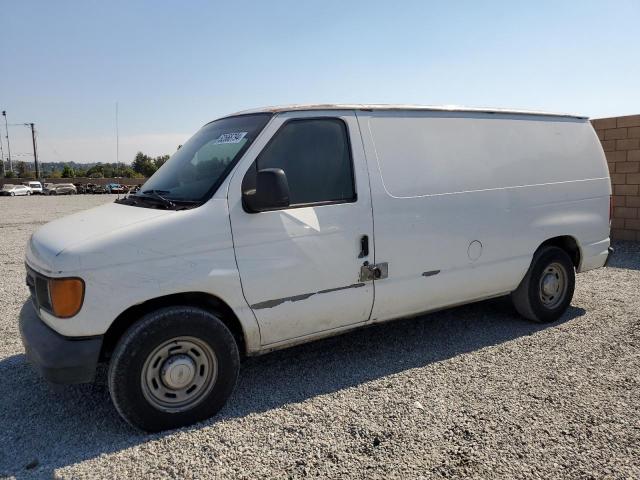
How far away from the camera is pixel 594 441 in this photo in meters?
3.11

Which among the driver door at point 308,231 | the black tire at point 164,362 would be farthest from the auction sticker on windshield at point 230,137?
the black tire at point 164,362

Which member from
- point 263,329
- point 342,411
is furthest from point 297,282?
point 342,411

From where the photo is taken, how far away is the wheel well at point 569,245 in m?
5.42

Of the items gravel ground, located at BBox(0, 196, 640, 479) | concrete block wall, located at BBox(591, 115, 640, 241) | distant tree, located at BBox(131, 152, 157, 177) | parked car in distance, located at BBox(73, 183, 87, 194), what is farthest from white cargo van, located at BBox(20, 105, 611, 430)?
distant tree, located at BBox(131, 152, 157, 177)

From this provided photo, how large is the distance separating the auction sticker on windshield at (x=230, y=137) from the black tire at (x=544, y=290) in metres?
3.22

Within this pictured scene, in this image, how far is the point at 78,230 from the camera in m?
3.41

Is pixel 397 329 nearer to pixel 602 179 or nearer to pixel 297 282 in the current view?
pixel 297 282

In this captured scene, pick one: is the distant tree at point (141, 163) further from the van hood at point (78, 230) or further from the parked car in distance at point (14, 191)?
the van hood at point (78, 230)

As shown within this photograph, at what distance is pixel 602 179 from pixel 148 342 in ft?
16.4

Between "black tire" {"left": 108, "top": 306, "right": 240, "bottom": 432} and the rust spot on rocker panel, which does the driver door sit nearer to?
the rust spot on rocker panel

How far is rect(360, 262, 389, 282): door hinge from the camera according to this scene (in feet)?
13.0

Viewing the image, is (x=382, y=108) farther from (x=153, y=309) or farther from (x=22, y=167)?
(x=22, y=167)

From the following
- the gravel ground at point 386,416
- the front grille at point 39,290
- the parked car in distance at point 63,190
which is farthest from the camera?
the parked car in distance at point 63,190

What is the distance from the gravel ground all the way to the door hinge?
0.80 metres
